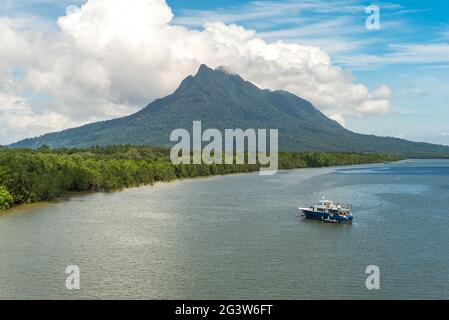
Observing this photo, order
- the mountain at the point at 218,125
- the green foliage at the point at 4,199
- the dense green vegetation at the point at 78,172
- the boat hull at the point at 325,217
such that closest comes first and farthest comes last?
the boat hull at the point at 325,217
the green foliage at the point at 4,199
the dense green vegetation at the point at 78,172
the mountain at the point at 218,125

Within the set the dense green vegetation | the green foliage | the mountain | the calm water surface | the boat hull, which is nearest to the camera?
the calm water surface

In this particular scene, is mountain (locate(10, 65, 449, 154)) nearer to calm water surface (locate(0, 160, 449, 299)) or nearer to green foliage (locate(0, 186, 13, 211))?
calm water surface (locate(0, 160, 449, 299))

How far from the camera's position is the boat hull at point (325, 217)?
39.9m

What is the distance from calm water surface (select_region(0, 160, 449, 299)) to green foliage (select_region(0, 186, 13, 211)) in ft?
3.17

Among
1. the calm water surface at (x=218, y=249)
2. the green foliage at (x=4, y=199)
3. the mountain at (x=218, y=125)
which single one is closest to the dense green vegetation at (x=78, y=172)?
the green foliage at (x=4, y=199)

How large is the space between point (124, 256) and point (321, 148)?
141m

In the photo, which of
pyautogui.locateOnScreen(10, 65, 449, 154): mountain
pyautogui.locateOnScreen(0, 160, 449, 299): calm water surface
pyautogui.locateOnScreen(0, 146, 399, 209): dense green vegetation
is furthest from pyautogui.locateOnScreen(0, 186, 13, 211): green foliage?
pyautogui.locateOnScreen(10, 65, 449, 154): mountain

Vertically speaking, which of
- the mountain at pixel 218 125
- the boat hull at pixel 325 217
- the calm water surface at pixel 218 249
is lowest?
the calm water surface at pixel 218 249

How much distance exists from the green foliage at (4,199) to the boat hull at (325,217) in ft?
73.1

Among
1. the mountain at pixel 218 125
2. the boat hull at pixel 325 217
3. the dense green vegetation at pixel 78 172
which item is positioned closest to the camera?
the boat hull at pixel 325 217

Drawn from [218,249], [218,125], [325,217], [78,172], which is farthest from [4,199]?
[218,125]

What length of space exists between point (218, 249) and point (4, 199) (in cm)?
2067

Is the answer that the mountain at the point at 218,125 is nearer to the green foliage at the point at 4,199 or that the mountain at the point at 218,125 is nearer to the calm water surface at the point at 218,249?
the calm water surface at the point at 218,249

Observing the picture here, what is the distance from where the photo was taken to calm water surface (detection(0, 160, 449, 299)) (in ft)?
75.6
